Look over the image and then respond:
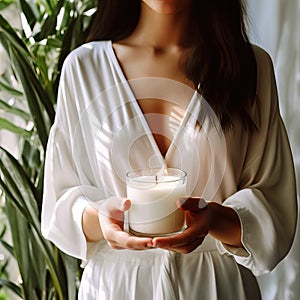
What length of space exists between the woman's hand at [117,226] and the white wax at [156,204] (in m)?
0.01

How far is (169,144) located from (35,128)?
0.55 metres

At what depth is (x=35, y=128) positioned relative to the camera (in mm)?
1362

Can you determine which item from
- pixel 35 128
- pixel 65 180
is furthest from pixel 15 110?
pixel 65 180

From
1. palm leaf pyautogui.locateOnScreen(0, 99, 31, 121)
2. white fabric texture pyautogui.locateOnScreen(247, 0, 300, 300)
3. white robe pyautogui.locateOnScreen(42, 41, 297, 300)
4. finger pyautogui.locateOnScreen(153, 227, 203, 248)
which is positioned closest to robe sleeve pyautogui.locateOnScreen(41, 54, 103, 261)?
white robe pyautogui.locateOnScreen(42, 41, 297, 300)

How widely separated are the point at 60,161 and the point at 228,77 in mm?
272

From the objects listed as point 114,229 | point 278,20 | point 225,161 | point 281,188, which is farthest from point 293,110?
point 114,229

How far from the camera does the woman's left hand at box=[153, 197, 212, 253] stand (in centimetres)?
81

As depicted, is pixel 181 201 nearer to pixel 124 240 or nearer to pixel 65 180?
pixel 124 240

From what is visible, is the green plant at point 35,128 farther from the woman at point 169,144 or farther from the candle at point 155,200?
the candle at point 155,200

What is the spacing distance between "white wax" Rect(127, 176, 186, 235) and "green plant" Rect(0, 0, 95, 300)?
523mm

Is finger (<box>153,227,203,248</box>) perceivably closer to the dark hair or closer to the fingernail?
the fingernail

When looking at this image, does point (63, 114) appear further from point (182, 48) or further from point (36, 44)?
point (36, 44)

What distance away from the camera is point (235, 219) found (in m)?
0.96

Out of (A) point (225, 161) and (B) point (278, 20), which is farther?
(B) point (278, 20)
